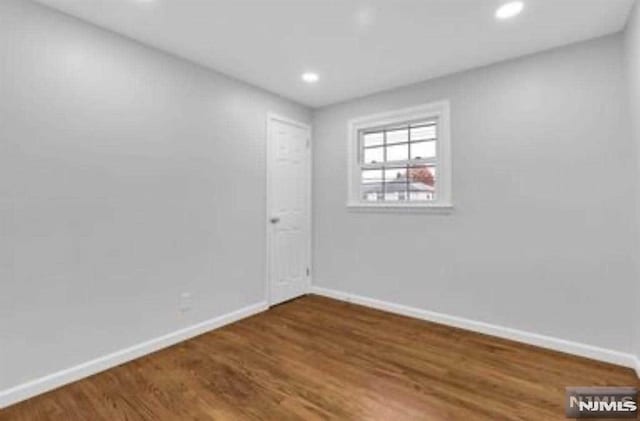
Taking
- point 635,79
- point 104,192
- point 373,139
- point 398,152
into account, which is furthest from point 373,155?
point 104,192

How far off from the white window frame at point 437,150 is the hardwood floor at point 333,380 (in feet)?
4.15

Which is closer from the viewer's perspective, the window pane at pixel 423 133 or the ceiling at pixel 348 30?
the ceiling at pixel 348 30

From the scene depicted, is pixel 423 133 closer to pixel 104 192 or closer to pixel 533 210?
pixel 533 210

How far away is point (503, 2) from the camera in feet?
6.62

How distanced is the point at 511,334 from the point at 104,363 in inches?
127

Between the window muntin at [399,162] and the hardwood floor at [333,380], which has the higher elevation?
the window muntin at [399,162]

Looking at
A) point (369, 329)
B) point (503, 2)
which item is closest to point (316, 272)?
point (369, 329)

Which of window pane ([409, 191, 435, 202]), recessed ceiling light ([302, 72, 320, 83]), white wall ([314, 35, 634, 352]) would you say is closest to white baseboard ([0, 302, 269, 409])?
white wall ([314, 35, 634, 352])

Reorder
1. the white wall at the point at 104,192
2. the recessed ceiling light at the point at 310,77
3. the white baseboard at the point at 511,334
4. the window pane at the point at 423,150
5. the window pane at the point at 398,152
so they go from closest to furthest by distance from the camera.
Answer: the white wall at the point at 104,192
the white baseboard at the point at 511,334
the recessed ceiling light at the point at 310,77
the window pane at the point at 423,150
the window pane at the point at 398,152

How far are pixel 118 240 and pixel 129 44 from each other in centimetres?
150

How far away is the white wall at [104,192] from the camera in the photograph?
1.94m

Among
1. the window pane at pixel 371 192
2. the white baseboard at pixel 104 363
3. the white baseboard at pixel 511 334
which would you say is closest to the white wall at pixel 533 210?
the white baseboard at pixel 511 334

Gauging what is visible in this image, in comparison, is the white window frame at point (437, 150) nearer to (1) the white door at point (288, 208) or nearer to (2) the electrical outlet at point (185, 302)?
(1) the white door at point (288, 208)

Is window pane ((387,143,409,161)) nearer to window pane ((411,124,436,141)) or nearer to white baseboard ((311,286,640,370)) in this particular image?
window pane ((411,124,436,141))
